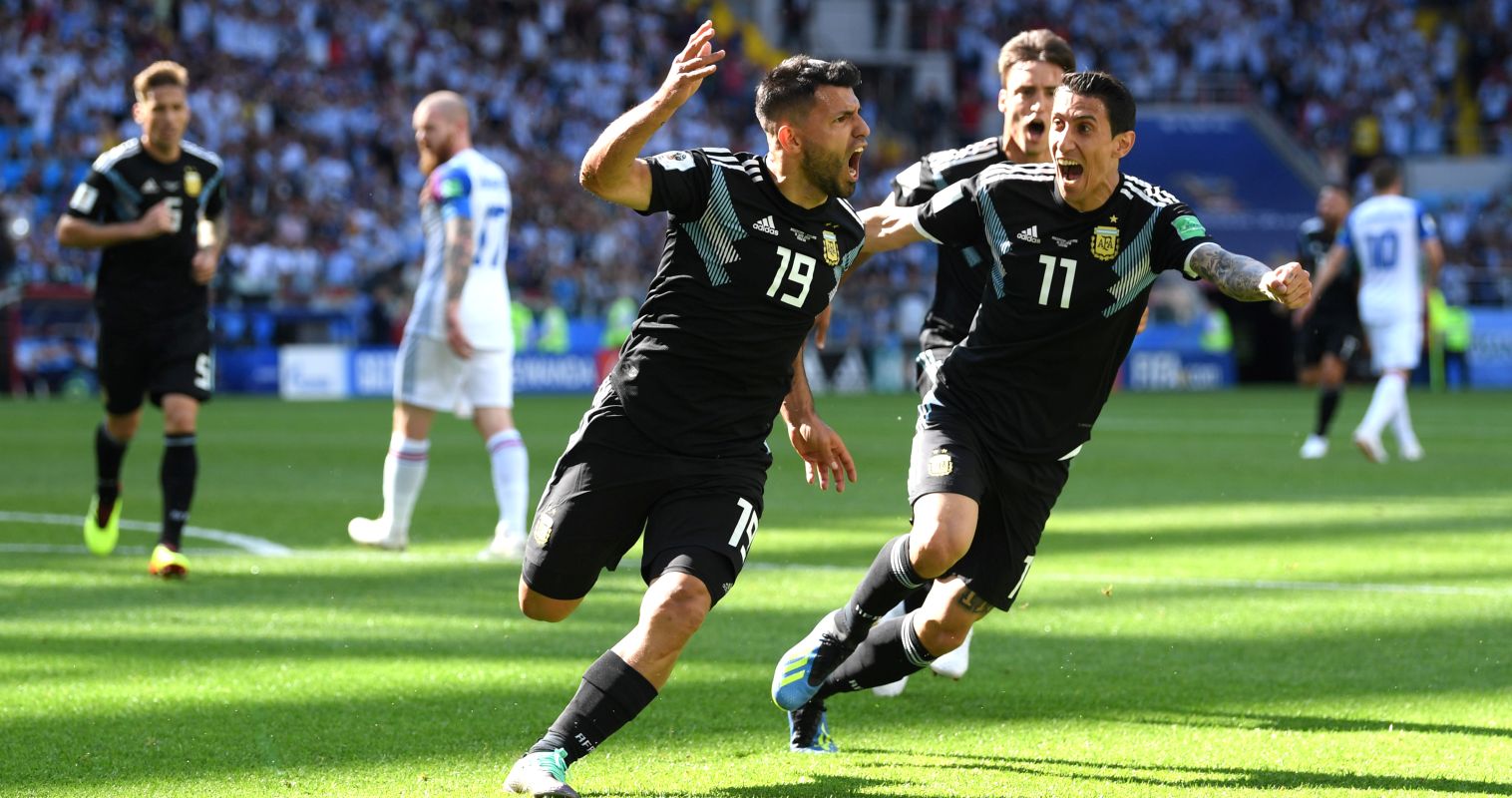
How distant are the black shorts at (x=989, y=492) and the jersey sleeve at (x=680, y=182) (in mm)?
1013

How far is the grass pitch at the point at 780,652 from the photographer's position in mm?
4715

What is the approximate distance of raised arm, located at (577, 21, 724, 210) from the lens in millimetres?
4273

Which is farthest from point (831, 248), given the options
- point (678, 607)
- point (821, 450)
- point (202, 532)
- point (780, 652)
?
point (202, 532)

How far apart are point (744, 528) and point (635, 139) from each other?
1.00m

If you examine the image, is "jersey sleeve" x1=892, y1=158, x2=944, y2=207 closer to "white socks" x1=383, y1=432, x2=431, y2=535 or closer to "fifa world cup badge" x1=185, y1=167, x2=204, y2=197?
"white socks" x1=383, y1=432, x2=431, y2=535

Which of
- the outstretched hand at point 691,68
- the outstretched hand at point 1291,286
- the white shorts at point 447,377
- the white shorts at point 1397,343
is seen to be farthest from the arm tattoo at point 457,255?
the white shorts at point 1397,343

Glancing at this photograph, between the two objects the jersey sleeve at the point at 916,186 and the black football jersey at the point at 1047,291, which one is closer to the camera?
the black football jersey at the point at 1047,291

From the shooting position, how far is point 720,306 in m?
4.68

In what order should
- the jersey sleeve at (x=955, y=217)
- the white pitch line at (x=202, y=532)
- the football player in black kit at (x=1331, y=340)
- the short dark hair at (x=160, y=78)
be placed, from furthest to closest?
the football player in black kit at (x=1331, y=340) → the white pitch line at (x=202, y=532) → the short dark hair at (x=160, y=78) → the jersey sleeve at (x=955, y=217)

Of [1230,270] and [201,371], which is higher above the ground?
[1230,270]

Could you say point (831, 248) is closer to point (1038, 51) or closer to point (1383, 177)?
point (1038, 51)

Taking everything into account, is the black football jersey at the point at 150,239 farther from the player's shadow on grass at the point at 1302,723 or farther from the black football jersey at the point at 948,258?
the player's shadow on grass at the point at 1302,723

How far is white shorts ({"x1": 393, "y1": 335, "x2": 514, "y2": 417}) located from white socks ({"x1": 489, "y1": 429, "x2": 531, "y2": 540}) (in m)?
0.22

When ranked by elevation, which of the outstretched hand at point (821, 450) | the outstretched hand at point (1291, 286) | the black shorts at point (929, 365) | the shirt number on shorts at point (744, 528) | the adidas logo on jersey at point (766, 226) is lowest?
the shirt number on shorts at point (744, 528)
